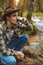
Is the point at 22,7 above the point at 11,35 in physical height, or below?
above

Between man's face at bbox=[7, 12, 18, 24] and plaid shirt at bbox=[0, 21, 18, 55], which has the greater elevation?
man's face at bbox=[7, 12, 18, 24]

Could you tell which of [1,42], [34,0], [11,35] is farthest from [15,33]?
[34,0]

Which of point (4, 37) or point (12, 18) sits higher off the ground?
point (12, 18)

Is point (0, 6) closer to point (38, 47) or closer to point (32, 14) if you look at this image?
point (32, 14)

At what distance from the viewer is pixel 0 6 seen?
1.89 m

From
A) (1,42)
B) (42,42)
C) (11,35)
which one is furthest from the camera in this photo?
(42,42)

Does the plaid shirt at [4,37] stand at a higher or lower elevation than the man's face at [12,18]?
lower

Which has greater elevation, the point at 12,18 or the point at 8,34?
the point at 12,18

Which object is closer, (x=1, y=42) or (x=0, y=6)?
(x=1, y=42)

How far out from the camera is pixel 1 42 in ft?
5.07

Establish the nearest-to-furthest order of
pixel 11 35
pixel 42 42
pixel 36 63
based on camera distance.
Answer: pixel 11 35
pixel 36 63
pixel 42 42

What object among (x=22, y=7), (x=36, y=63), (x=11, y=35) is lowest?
(x=36, y=63)

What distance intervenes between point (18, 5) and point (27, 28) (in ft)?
0.65

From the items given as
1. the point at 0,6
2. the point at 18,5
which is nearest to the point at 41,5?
the point at 18,5
